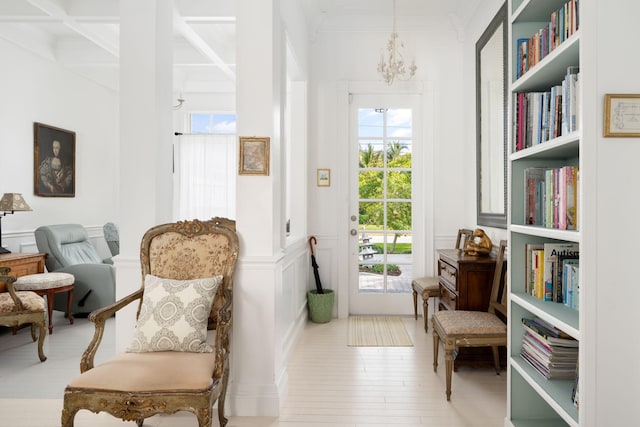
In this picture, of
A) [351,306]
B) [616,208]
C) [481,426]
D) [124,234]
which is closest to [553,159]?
[616,208]

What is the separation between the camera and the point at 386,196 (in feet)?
15.5

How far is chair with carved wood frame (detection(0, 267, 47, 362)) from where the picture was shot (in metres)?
3.36

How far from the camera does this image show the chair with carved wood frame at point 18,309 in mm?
3355

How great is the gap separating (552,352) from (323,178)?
122 inches

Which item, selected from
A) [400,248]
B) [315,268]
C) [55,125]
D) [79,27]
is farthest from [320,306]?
[55,125]

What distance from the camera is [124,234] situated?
8.41ft

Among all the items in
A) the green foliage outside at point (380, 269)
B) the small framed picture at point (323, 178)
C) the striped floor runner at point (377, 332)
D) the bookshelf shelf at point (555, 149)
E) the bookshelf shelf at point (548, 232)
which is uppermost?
the small framed picture at point (323, 178)

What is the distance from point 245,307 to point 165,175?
3.26ft

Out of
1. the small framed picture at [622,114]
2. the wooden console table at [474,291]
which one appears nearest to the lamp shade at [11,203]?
the wooden console table at [474,291]

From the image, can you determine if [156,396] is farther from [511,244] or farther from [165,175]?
[511,244]

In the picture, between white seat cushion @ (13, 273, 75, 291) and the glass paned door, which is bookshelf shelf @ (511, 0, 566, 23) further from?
white seat cushion @ (13, 273, 75, 291)

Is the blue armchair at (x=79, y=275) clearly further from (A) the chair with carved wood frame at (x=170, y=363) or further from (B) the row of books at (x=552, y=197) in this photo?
(B) the row of books at (x=552, y=197)

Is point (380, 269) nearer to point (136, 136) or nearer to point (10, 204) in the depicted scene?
point (136, 136)

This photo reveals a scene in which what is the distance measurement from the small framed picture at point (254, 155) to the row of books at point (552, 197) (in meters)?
1.44
